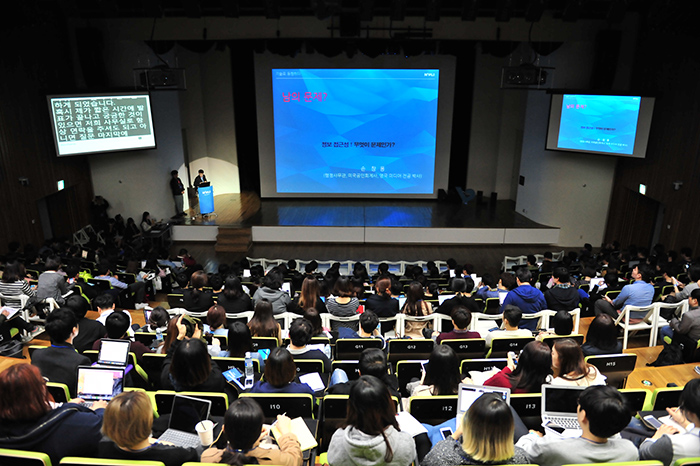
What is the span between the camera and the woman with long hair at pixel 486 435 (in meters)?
2.59

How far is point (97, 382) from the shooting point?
3734 millimetres

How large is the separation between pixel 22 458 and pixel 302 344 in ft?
6.94

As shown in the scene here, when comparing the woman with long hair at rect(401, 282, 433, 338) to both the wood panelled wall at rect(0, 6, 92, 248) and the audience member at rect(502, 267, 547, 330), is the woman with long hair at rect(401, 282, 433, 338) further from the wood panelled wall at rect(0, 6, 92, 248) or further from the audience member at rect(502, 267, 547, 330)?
the wood panelled wall at rect(0, 6, 92, 248)

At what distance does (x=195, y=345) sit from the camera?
354 cm

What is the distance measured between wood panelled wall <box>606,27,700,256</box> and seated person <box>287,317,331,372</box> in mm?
8300

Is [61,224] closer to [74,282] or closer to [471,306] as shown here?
[74,282]

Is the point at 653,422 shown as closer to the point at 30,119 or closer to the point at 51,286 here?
the point at 51,286

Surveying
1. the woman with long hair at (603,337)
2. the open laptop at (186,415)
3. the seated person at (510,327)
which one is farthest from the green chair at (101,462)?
the woman with long hair at (603,337)

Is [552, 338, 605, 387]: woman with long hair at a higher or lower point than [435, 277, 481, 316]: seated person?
higher

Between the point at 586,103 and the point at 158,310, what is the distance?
34.4ft

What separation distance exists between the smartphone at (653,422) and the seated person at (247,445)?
7.46 feet

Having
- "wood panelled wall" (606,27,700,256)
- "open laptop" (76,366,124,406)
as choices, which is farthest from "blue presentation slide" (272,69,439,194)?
"open laptop" (76,366,124,406)

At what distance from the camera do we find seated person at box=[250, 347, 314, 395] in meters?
3.56

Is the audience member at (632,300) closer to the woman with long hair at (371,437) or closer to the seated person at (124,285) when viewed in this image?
the woman with long hair at (371,437)
